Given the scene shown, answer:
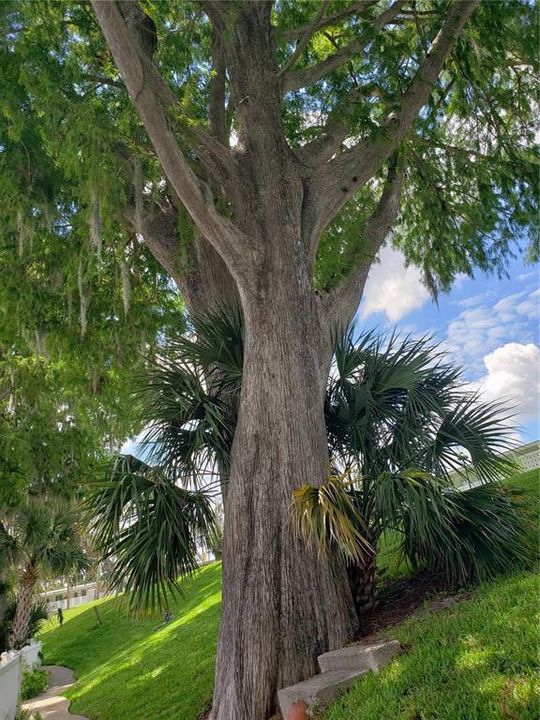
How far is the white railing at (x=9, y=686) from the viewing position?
7148 millimetres

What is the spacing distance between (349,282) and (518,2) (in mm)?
3568

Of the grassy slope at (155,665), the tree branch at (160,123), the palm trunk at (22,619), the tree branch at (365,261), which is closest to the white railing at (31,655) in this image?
the palm trunk at (22,619)

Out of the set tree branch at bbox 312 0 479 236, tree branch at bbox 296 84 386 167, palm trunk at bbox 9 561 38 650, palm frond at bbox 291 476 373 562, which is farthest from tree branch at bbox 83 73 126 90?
palm trunk at bbox 9 561 38 650

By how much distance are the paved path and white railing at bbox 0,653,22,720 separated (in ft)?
3.31

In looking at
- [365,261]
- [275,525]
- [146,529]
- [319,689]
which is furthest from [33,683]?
[365,261]

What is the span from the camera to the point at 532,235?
7.68 meters

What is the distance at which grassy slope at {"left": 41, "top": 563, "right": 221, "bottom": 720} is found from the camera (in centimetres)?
670

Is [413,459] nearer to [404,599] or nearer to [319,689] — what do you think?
[404,599]

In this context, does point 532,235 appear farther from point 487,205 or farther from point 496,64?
point 496,64

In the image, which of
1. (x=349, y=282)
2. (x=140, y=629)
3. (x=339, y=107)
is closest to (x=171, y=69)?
(x=339, y=107)

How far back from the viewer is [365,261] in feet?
21.5

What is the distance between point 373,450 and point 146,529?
236 centimetres

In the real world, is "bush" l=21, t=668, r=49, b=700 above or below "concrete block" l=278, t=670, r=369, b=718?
below

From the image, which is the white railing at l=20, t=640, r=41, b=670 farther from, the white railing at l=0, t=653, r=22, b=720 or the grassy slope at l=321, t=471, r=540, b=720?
the grassy slope at l=321, t=471, r=540, b=720
